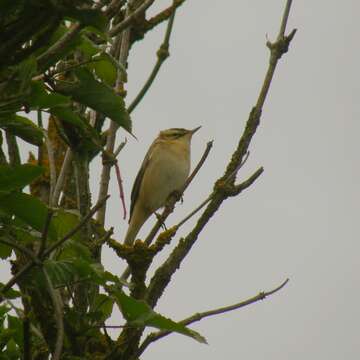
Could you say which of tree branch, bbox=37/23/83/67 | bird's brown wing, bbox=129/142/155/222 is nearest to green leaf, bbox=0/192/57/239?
tree branch, bbox=37/23/83/67

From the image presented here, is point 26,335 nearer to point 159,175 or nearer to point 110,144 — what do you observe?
point 110,144

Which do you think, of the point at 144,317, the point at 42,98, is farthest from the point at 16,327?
the point at 42,98

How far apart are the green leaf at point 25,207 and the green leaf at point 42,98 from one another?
25cm

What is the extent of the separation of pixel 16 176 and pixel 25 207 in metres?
0.15

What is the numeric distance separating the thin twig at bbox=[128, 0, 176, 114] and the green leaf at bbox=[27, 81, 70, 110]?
1.91 metres

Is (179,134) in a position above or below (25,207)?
above

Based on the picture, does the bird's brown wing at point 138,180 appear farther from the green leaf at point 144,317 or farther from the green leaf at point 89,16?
the green leaf at point 89,16

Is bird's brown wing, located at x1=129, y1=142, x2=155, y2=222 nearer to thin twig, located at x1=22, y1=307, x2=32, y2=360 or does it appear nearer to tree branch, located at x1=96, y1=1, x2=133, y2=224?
tree branch, located at x1=96, y1=1, x2=133, y2=224

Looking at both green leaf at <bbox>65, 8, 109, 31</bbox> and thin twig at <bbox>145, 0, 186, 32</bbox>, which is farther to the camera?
thin twig at <bbox>145, 0, 186, 32</bbox>

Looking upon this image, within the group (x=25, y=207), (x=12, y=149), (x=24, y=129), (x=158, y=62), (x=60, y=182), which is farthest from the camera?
(x=158, y=62)

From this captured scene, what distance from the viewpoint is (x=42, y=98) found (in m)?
2.04

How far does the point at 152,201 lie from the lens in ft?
31.8

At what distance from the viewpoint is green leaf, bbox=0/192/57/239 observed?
6.72ft

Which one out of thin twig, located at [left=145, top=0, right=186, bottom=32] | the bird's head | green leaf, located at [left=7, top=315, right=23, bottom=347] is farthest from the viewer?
the bird's head
